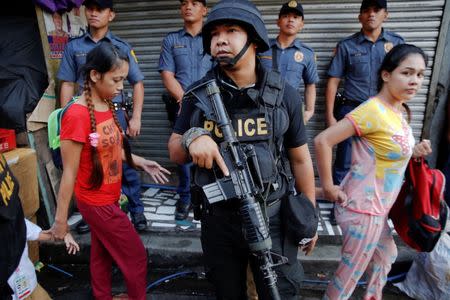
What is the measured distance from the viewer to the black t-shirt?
5.91 ft

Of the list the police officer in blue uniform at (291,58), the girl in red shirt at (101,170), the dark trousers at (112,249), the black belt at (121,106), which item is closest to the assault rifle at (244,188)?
the girl in red shirt at (101,170)

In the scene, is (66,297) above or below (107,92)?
below

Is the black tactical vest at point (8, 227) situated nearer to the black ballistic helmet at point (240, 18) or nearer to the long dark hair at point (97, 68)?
the long dark hair at point (97, 68)

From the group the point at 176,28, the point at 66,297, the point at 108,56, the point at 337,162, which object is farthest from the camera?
the point at 176,28

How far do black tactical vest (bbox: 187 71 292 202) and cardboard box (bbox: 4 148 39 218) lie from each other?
83.7 inches

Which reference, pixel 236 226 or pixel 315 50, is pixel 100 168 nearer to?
pixel 236 226

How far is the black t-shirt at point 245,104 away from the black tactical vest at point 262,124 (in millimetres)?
13

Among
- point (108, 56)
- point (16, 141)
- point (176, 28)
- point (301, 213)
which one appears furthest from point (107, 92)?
point (176, 28)

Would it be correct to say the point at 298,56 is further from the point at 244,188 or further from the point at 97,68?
the point at 244,188

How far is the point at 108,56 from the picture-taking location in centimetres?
229

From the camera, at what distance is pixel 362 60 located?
3941 mm

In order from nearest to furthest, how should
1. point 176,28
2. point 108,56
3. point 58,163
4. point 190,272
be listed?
1. point 108,56
2. point 58,163
3. point 190,272
4. point 176,28

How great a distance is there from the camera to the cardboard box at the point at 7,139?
315 centimetres

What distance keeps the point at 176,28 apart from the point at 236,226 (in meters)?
3.40
